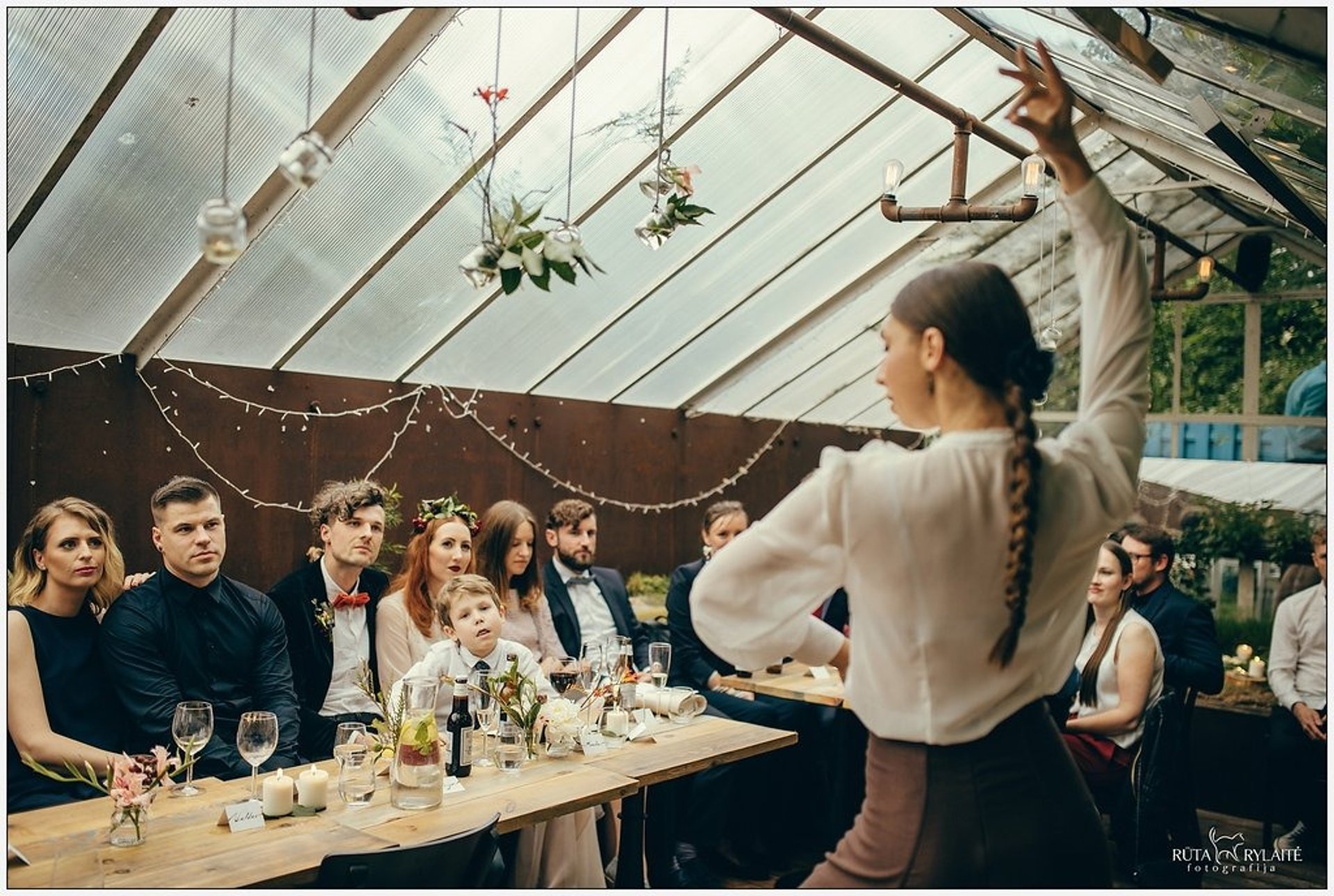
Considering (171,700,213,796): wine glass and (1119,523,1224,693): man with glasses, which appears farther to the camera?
(1119,523,1224,693): man with glasses

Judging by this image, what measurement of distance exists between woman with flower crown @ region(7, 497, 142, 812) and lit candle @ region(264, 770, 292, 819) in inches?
34.9

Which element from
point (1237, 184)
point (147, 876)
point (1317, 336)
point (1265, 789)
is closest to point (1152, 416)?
point (1317, 336)

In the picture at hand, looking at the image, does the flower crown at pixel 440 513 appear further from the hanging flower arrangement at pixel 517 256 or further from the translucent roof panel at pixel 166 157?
the hanging flower arrangement at pixel 517 256

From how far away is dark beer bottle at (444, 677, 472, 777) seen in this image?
2697 millimetres

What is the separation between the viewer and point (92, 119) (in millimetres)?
3402

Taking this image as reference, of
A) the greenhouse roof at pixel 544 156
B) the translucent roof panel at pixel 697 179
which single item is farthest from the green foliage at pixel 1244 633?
the translucent roof panel at pixel 697 179

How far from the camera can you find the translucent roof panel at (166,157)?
135 inches

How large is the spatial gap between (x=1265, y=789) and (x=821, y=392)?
443 cm

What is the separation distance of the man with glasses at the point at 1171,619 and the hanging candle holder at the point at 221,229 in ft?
11.2

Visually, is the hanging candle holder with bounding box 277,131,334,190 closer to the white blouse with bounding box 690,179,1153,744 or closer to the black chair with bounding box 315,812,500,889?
the white blouse with bounding box 690,179,1153,744

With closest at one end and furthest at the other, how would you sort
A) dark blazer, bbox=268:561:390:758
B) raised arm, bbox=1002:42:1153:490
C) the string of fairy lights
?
raised arm, bbox=1002:42:1153:490 < dark blazer, bbox=268:561:390:758 < the string of fairy lights

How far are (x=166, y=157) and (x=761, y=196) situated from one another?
293 centimetres

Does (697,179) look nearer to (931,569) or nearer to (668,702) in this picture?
(668,702)

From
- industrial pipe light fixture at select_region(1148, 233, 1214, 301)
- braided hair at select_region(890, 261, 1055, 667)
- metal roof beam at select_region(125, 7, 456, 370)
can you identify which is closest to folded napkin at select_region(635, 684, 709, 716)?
braided hair at select_region(890, 261, 1055, 667)
